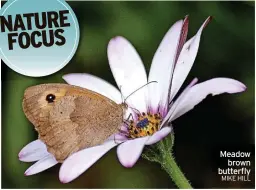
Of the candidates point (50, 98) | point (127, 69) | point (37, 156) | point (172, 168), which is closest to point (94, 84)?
point (127, 69)

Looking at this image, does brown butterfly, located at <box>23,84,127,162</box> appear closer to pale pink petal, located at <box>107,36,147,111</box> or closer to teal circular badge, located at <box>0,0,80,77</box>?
pale pink petal, located at <box>107,36,147,111</box>

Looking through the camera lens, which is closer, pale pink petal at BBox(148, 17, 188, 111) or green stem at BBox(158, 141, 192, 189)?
green stem at BBox(158, 141, 192, 189)

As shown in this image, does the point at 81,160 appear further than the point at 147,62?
No

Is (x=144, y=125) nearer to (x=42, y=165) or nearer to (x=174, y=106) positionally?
(x=174, y=106)

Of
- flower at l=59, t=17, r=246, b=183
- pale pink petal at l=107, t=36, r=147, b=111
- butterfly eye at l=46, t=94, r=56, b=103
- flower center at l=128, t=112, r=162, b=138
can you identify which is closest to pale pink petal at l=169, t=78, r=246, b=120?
flower at l=59, t=17, r=246, b=183

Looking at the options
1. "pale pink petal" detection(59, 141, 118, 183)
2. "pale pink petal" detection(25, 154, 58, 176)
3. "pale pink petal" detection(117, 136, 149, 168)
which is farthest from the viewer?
"pale pink petal" detection(25, 154, 58, 176)

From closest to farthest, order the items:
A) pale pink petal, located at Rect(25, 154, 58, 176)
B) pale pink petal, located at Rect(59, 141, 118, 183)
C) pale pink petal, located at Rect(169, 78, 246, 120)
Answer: pale pink petal, located at Rect(169, 78, 246, 120) < pale pink petal, located at Rect(59, 141, 118, 183) < pale pink petal, located at Rect(25, 154, 58, 176)

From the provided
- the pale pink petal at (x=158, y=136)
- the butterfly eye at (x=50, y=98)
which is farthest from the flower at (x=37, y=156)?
the pale pink petal at (x=158, y=136)
